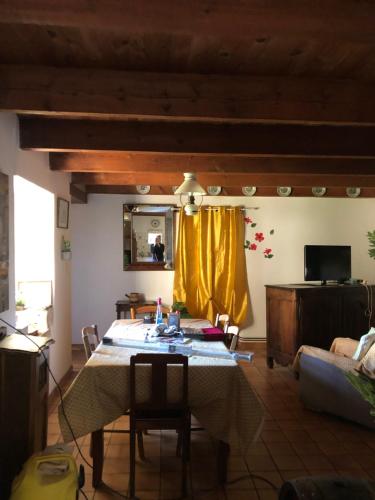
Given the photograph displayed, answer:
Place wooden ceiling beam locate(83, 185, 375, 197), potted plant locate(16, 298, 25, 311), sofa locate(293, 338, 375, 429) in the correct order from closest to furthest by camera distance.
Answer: sofa locate(293, 338, 375, 429)
potted plant locate(16, 298, 25, 311)
wooden ceiling beam locate(83, 185, 375, 197)

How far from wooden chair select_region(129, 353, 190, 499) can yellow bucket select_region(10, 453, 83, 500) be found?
393 millimetres

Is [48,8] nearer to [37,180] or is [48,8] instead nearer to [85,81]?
[85,81]

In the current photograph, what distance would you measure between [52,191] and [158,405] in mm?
2404

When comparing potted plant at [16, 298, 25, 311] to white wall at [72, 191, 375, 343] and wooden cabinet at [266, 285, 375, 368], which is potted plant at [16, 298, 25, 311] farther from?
wooden cabinet at [266, 285, 375, 368]

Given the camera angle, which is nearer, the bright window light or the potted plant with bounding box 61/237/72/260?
the bright window light

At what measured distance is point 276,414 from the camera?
3549 mm

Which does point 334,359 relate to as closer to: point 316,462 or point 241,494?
point 316,462

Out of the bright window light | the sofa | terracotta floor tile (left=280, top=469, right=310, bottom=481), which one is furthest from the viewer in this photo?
the bright window light

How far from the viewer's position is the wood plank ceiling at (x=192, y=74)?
1.55 m

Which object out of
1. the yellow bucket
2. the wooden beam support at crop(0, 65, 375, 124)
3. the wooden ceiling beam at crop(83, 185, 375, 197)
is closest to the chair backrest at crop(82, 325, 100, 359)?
the yellow bucket

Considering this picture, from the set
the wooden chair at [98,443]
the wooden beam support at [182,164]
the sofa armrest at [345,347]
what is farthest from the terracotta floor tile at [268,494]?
the wooden beam support at [182,164]

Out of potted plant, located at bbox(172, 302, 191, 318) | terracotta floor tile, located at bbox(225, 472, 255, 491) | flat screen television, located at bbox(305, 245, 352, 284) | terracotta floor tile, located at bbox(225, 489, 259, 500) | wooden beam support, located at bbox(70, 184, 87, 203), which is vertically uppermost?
wooden beam support, located at bbox(70, 184, 87, 203)

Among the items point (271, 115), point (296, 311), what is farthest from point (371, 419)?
point (271, 115)

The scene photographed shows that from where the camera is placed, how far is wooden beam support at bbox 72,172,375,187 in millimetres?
4738
